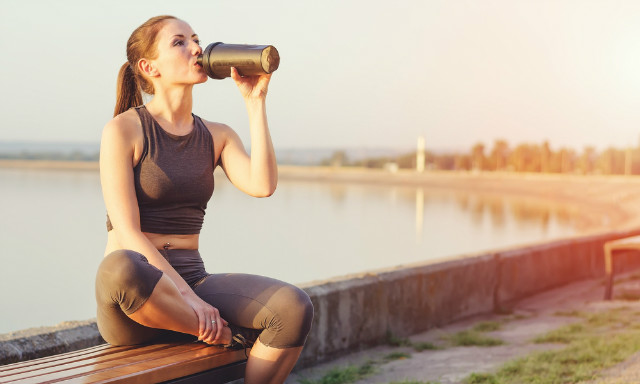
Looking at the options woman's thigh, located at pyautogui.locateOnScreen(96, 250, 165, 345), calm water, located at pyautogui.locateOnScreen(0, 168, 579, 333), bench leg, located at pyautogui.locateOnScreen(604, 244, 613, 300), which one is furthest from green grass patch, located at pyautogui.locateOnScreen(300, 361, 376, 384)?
calm water, located at pyautogui.locateOnScreen(0, 168, 579, 333)

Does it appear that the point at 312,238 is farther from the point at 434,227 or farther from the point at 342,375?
the point at 342,375

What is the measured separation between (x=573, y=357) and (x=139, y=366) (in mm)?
2803

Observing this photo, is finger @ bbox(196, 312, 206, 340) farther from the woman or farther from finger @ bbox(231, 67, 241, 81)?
finger @ bbox(231, 67, 241, 81)

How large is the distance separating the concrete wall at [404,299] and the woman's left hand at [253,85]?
1569 mm

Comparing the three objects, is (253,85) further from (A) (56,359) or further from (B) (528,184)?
(B) (528,184)

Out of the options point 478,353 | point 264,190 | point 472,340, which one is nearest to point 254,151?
point 264,190

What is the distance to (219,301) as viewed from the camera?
101 inches

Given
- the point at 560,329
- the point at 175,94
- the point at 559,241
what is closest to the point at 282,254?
the point at 559,241

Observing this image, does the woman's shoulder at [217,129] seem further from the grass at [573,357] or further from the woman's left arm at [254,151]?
the grass at [573,357]

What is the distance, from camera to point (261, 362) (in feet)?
8.17

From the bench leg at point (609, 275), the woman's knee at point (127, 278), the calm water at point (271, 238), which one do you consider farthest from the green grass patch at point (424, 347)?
the calm water at point (271, 238)

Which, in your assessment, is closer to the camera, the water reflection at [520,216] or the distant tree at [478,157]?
the water reflection at [520,216]

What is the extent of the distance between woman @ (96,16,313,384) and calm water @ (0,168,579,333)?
12.6 metres

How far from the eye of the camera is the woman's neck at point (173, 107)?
273 cm
